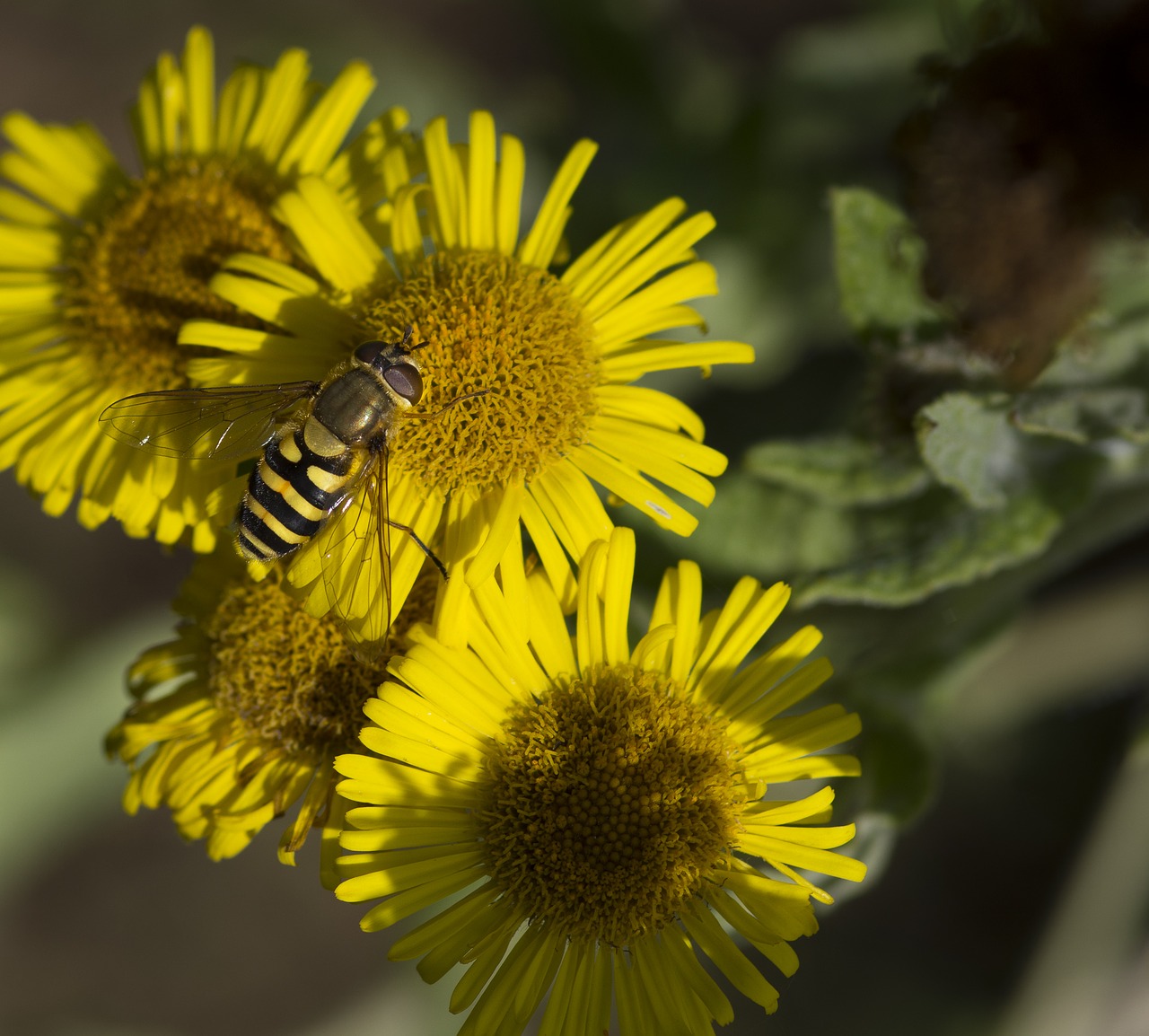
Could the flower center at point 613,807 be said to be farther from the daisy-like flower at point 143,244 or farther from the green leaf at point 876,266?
the green leaf at point 876,266

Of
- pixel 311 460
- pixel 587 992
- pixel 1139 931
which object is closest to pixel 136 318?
pixel 311 460

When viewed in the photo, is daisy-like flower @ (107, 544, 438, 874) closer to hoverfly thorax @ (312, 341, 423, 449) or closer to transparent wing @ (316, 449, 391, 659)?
transparent wing @ (316, 449, 391, 659)

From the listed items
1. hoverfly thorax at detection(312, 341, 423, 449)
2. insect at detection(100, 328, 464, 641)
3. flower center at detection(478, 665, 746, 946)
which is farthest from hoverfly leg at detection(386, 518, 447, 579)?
flower center at detection(478, 665, 746, 946)

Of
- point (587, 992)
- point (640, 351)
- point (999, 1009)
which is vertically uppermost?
point (640, 351)

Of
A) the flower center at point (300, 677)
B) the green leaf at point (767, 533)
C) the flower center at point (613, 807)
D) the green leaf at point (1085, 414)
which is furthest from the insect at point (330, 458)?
the green leaf at point (1085, 414)

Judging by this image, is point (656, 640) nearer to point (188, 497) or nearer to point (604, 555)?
point (604, 555)

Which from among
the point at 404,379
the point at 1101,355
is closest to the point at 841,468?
the point at 1101,355
